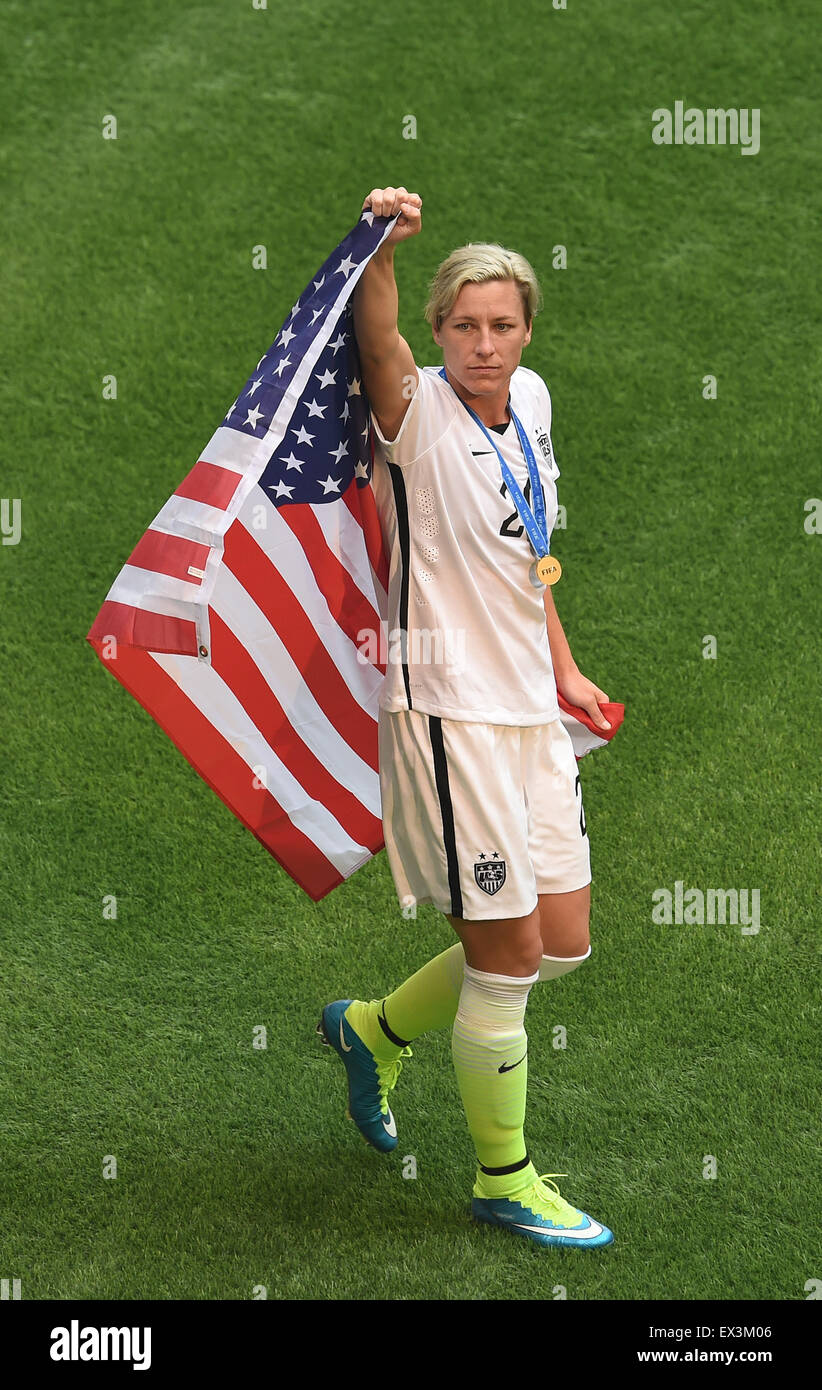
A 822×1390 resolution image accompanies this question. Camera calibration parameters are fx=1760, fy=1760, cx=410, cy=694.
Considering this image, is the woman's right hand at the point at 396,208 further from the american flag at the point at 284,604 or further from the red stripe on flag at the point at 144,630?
the red stripe on flag at the point at 144,630

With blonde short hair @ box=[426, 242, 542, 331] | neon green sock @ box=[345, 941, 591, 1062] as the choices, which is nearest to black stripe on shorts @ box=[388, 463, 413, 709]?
blonde short hair @ box=[426, 242, 542, 331]

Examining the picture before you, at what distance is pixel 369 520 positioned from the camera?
14.9ft

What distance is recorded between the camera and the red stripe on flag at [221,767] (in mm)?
4594

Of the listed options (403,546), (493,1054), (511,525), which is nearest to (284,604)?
(403,546)

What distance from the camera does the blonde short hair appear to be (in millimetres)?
4254

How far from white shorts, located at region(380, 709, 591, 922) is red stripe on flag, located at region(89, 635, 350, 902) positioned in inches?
18.0

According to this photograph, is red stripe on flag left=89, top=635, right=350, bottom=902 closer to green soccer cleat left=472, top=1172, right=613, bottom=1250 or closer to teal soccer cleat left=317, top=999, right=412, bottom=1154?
teal soccer cleat left=317, top=999, right=412, bottom=1154

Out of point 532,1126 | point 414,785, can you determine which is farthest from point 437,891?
point 532,1126

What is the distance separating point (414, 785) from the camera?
14.6 ft

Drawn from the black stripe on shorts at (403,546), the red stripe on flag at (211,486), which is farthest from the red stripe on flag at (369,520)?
the red stripe on flag at (211,486)

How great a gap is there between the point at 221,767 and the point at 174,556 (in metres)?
0.79

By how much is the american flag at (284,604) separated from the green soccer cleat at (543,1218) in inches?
39.2

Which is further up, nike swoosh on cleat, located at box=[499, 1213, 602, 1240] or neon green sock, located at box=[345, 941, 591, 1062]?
neon green sock, located at box=[345, 941, 591, 1062]

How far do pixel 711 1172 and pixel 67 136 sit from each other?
23.8ft
